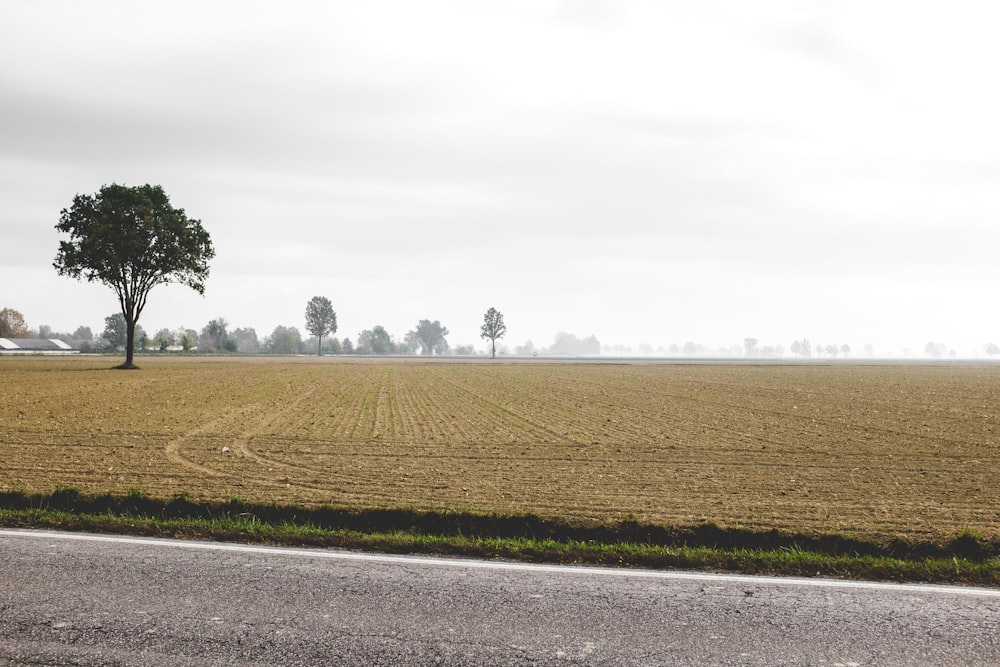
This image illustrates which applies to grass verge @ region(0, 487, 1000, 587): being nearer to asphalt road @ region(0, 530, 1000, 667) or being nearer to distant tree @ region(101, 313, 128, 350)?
asphalt road @ region(0, 530, 1000, 667)

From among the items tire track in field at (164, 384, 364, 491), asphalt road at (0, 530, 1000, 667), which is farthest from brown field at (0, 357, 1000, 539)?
asphalt road at (0, 530, 1000, 667)

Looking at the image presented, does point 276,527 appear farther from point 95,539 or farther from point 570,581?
point 570,581

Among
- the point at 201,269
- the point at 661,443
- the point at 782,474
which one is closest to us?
the point at 782,474

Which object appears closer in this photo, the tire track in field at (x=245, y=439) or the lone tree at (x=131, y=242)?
the tire track in field at (x=245, y=439)

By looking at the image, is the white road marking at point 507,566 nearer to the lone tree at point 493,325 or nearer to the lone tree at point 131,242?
the lone tree at point 131,242

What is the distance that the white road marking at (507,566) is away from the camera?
6.18m

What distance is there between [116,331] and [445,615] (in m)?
190

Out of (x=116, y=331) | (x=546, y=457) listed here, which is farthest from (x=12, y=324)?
(x=546, y=457)

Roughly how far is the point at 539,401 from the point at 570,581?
2477 centimetres

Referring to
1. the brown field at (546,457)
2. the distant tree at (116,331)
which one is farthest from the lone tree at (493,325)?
the brown field at (546,457)

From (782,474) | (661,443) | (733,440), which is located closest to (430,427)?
(661,443)

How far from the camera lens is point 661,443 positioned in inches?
672

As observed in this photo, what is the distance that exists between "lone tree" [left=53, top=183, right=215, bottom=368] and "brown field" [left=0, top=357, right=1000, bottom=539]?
28.9 meters

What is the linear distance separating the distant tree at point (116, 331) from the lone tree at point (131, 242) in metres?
116
